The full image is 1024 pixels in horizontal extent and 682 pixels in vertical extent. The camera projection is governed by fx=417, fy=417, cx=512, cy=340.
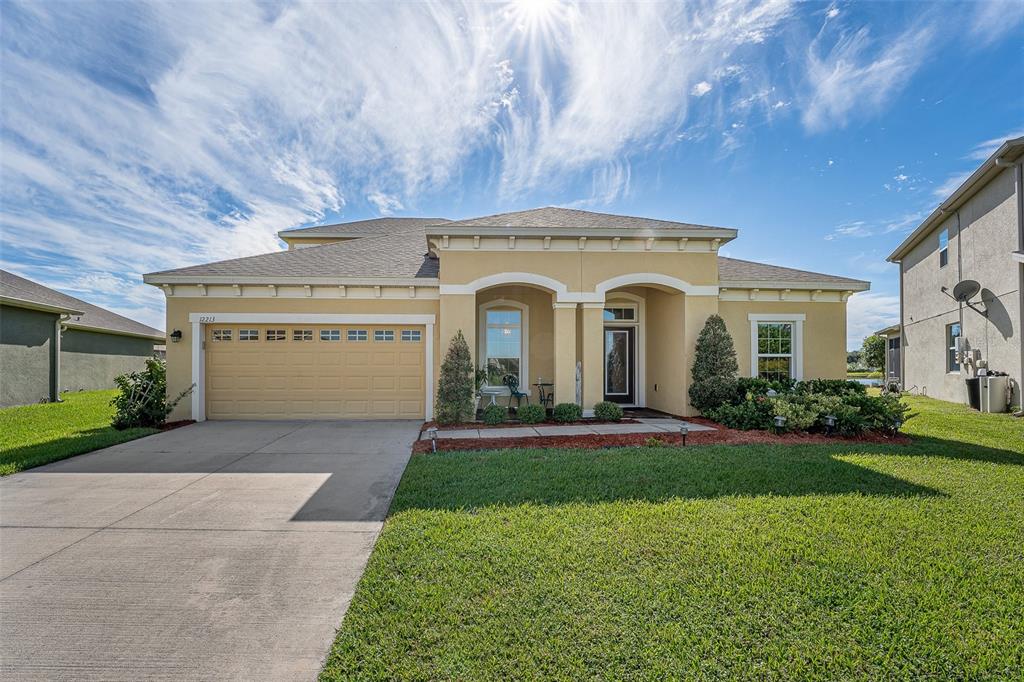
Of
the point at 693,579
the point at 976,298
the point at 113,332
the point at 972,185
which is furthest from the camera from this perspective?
the point at 113,332

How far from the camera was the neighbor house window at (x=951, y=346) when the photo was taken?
523 inches

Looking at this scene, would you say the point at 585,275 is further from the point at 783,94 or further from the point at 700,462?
the point at 783,94

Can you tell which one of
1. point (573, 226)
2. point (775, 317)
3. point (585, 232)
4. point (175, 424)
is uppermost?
point (573, 226)

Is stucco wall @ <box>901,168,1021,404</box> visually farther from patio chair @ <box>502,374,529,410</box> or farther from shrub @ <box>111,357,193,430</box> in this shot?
shrub @ <box>111,357,193,430</box>

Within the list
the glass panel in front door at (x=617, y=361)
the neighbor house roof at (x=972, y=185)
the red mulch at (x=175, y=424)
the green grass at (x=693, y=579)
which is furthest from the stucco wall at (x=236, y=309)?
the neighbor house roof at (x=972, y=185)

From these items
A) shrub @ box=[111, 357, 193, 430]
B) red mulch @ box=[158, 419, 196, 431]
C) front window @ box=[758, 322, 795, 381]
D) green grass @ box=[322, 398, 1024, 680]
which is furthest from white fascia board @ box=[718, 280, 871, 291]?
shrub @ box=[111, 357, 193, 430]

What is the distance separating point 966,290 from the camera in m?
12.1

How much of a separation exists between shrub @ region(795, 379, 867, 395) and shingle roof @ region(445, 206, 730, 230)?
4.04m

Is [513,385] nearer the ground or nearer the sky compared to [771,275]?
nearer the ground

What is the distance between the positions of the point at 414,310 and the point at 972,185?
15965 millimetres

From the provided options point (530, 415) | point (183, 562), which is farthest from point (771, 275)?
point (183, 562)

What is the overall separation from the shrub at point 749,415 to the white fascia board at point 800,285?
345cm

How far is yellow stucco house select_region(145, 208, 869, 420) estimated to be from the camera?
31.5 feet

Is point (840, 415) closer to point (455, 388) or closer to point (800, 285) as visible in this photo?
point (800, 285)
